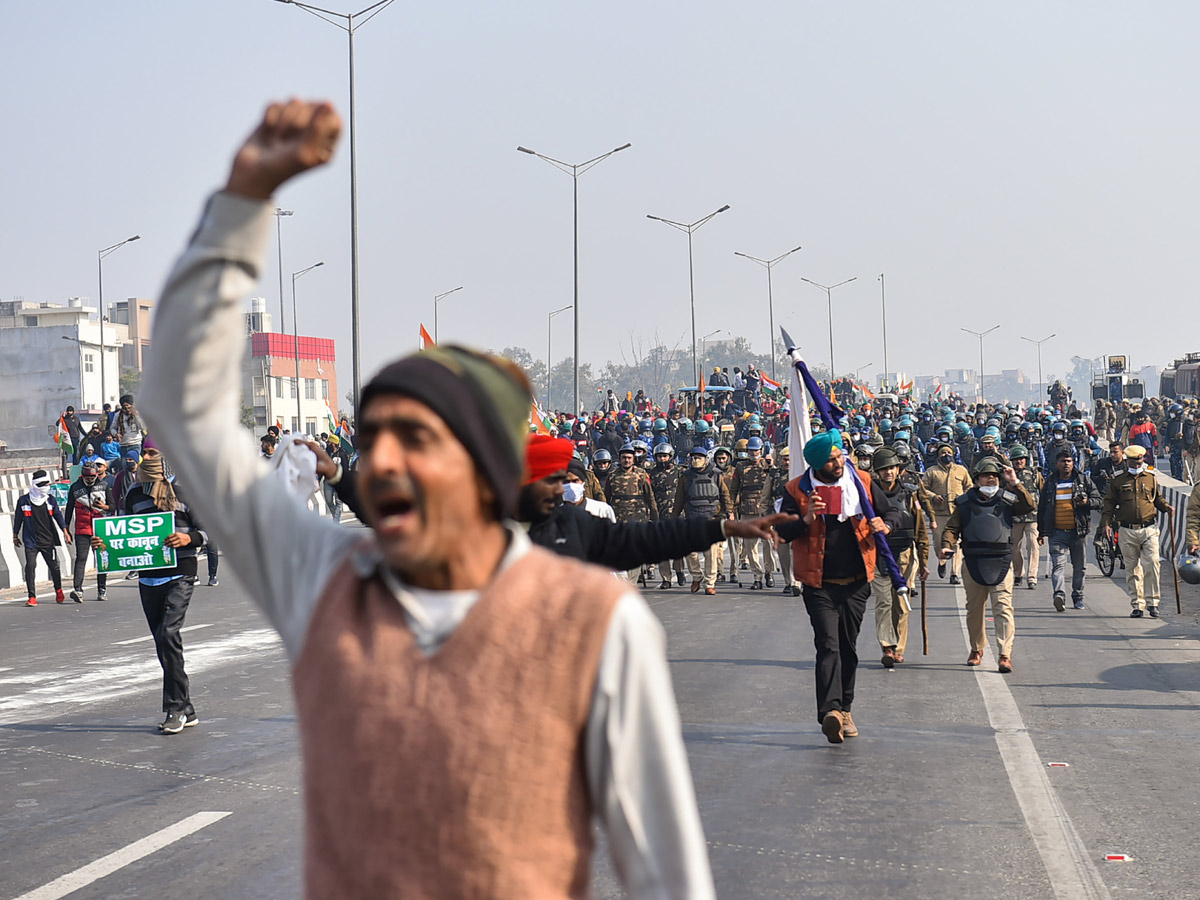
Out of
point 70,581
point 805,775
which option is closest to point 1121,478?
point 805,775

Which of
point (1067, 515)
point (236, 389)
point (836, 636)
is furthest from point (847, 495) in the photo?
point (1067, 515)

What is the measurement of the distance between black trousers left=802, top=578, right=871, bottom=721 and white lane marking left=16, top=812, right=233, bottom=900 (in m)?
3.65

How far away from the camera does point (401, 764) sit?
1.92 m

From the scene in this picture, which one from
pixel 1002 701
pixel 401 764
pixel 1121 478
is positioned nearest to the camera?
pixel 401 764

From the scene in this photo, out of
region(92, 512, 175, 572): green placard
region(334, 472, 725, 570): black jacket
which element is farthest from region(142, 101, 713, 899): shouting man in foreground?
region(92, 512, 175, 572): green placard

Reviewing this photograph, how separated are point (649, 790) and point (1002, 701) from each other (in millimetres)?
9659

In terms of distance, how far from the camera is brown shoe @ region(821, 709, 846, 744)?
369 inches

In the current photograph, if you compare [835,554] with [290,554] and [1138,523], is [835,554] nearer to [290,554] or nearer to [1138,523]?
[290,554]

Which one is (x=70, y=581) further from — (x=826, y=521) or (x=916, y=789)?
(x=916, y=789)

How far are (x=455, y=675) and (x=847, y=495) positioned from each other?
27.1 feet

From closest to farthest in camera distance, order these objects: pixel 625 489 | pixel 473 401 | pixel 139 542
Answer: pixel 473 401, pixel 139 542, pixel 625 489

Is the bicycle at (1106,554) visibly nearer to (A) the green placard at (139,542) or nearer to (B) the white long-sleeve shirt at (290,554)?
(A) the green placard at (139,542)

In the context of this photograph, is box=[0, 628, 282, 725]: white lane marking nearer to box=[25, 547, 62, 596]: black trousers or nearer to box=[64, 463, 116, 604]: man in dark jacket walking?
box=[64, 463, 116, 604]: man in dark jacket walking

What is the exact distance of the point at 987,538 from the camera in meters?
13.0
